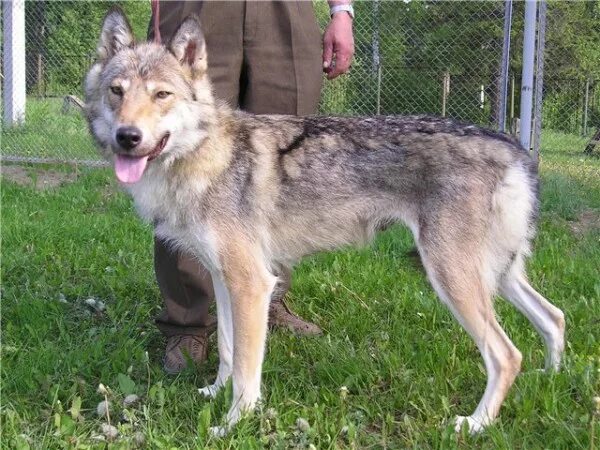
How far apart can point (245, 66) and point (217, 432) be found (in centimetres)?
198

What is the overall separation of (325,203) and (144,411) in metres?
1.22

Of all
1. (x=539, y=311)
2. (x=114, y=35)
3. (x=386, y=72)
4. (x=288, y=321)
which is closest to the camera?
(x=114, y=35)

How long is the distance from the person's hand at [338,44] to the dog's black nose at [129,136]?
1408 millimetres

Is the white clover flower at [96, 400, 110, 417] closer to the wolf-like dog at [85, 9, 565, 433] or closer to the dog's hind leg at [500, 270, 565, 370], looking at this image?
the wolf-like dog at [85, 9, 565, 433]

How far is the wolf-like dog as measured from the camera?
2848 mm

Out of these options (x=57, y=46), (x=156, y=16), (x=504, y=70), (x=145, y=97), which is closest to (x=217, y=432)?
(x=145, y=97)

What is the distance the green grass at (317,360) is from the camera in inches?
103

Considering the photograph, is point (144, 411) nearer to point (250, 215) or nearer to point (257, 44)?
point (250, 215)

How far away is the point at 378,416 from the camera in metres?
2.79

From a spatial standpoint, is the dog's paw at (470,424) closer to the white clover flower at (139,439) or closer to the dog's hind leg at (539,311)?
the dog's hind leg at (539,311)

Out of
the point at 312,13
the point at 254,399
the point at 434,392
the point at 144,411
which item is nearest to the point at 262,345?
the point at 254,399

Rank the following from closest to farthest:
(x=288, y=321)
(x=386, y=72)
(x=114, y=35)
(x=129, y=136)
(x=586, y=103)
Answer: (x=129, y=136)
(x=114, y=35)
(x=288, y=321)
(x=386, y=72)
(x=586, y=103)

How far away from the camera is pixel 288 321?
3.84 metres

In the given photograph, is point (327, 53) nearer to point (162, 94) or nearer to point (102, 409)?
point (162, 94)
